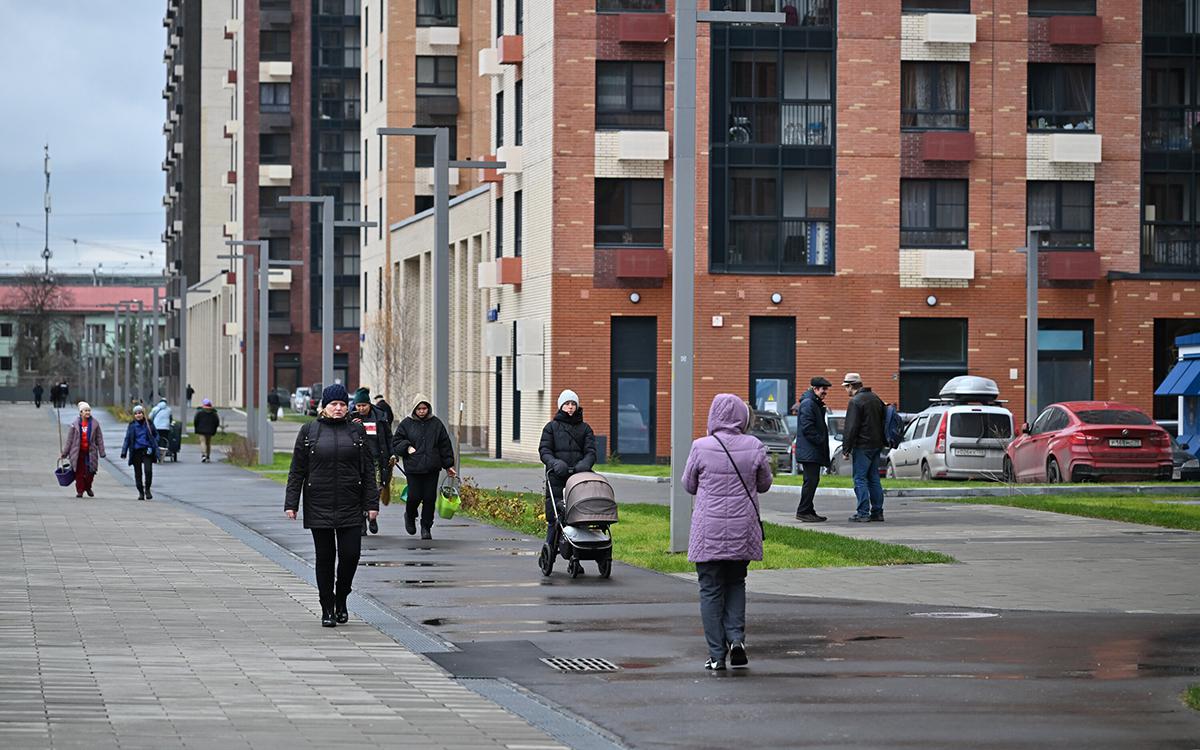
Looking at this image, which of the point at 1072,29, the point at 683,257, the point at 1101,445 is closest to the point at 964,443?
the point at 1101,445

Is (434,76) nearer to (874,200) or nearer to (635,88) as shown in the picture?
(635,88)

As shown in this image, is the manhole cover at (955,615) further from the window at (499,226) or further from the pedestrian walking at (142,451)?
the window at (499,226)

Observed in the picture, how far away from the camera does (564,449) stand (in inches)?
765

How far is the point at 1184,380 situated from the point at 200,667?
3250 cm

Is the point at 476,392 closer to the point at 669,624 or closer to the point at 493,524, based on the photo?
the point at 493,524

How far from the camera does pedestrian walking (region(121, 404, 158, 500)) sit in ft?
112

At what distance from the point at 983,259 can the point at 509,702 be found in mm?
41897

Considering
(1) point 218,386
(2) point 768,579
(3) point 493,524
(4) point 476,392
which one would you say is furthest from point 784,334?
(1) point 218,386

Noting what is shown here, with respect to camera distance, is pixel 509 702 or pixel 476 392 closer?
pixel 509 702

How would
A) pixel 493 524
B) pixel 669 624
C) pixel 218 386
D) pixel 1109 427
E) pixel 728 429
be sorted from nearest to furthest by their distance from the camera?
pixel 728 429, pixel 669 624, pixel 493 524, pixel 1109 427, pixel 218 386

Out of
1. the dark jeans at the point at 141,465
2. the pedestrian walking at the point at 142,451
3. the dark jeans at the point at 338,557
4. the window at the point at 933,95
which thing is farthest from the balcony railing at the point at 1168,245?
the dark jeans at the point at 338,557

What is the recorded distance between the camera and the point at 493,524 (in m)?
27.3

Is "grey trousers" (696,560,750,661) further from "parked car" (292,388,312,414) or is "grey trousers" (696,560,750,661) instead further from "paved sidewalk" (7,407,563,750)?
"parked car" (292,388,312,414)

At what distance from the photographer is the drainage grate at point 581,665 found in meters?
12.5
